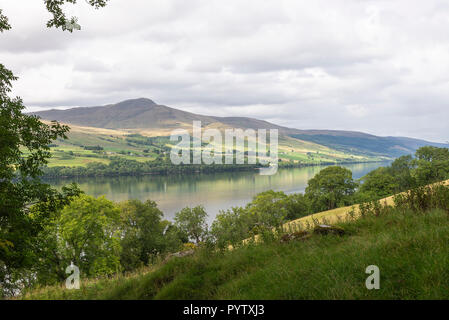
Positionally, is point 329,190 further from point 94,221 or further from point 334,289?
point 334,289

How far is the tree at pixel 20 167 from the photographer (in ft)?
34.4

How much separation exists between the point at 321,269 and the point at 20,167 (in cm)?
1170

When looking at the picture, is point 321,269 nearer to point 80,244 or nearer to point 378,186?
point 80,244

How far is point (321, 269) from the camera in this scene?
574 centimetres

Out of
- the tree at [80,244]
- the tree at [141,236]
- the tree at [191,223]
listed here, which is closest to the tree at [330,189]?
the tree at [191,223]

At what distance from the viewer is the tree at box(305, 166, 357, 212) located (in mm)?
59125

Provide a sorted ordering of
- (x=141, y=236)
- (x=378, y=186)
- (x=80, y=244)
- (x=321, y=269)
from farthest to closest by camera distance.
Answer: (x=378, y=186) → (x=141, y=236) → (x=80, y=244) → (x=321, y=269)

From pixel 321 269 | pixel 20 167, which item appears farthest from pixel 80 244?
pixel 321 269

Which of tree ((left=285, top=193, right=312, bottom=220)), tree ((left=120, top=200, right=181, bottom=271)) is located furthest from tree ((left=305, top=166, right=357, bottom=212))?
tree ((left=120, top=200, right=181, bottom=271))

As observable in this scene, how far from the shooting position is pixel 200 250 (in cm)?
812

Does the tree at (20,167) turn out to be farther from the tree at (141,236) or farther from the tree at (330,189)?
the tree at (330,189)
